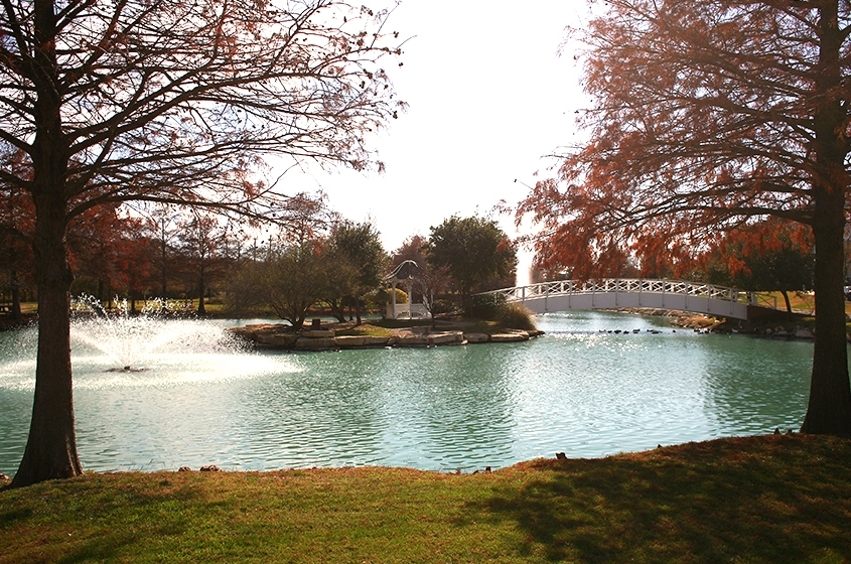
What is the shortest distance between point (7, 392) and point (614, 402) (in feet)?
43.2

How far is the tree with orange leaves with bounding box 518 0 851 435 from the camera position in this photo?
660 cm

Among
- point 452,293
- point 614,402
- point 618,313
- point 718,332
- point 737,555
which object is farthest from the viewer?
point 618,313

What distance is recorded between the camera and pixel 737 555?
4020 mm

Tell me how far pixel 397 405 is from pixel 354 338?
1269 centimetres

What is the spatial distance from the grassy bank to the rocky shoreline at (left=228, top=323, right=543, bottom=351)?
736 inches

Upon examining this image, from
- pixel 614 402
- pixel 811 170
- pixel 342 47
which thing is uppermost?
pixel 342 47

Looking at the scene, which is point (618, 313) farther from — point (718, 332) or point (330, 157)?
point (330, 157)

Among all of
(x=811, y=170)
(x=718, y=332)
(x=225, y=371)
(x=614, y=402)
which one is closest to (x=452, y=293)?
(x=718, y=332)

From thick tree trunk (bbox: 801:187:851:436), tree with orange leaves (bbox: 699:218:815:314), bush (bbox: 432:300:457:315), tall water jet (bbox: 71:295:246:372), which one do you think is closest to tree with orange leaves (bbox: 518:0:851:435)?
thick tree trunk (bbox: 801:187:851:436)

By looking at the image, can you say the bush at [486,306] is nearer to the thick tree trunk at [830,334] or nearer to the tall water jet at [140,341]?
the tall water jet at [140,341]

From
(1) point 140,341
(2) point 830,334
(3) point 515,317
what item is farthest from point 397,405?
(3) point 515,317

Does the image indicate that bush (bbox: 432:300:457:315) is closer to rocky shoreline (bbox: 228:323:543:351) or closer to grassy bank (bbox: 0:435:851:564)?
rocky shoreline (bbox: 228:323:543:351)

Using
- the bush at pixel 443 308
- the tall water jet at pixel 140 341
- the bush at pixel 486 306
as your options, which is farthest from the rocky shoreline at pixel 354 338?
the bush at pixel 443 308

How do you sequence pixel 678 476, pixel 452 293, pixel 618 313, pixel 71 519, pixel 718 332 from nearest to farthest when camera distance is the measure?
pixel 71 519 < pixel 678 476 < pixel 718 332 < pixel 452 293 < pixel 618 313
